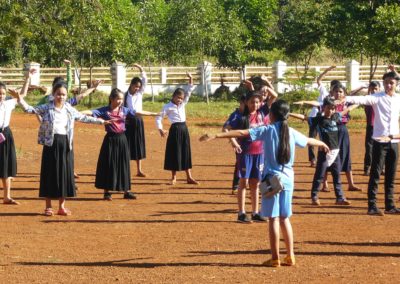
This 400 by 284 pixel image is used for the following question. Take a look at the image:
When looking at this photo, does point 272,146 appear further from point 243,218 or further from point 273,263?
point 243,218

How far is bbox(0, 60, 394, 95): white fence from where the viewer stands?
1638 inches

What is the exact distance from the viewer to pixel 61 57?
131 feet

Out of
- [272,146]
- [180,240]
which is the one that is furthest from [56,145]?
[272,146]

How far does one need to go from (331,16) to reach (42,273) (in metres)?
31.2

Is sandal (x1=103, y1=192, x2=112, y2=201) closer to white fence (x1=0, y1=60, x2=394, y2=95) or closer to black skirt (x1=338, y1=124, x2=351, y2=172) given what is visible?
black skirt (x1=338, y1=124, x2=351, y2=172)

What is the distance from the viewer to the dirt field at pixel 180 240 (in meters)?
9.21

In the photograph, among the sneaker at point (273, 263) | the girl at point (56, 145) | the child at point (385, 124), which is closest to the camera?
the sneaker at point (273, 263)

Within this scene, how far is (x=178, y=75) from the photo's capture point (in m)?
44.3

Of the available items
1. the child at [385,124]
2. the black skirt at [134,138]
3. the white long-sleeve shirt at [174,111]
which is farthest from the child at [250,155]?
the black skirt at [134,138]

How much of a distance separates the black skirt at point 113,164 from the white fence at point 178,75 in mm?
26304

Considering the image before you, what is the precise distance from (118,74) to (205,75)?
13.0ft

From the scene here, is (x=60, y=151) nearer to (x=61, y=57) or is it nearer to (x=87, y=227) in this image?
(x=87, y=227)

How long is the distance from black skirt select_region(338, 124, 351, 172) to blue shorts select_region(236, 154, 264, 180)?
3.02 m

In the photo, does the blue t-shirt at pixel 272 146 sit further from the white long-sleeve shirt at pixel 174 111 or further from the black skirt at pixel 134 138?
the black skirt at pixel 134 138
